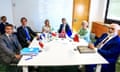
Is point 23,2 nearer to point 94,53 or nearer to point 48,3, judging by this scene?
point 48,3

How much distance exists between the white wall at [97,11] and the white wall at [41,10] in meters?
0.94

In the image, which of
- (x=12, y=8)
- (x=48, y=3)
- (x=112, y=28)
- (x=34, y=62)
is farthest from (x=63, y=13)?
(x=34, y=62)

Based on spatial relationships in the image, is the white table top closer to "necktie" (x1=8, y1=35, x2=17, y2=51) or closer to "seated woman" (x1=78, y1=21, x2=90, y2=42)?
"necktie" (x1=8, y1=35, x2=17, y2=51)

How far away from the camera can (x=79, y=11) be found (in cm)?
585

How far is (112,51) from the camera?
6.88ft

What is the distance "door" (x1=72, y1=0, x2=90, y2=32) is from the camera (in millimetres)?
5765

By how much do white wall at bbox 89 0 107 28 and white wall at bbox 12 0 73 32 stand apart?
0.94 m

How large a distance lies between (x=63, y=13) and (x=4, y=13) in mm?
2422

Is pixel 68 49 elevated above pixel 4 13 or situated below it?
below

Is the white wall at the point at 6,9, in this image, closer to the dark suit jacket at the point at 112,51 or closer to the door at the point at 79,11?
the door at the point at 79,11

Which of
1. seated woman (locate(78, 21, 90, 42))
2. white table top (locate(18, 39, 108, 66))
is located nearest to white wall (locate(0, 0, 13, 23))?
seated woman (locate(78, 21, 90, 42))

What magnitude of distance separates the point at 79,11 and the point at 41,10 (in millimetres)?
1671

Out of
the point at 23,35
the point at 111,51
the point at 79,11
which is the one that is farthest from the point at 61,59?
the point at 79,11

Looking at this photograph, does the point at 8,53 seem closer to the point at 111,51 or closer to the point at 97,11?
the point at 111,51
